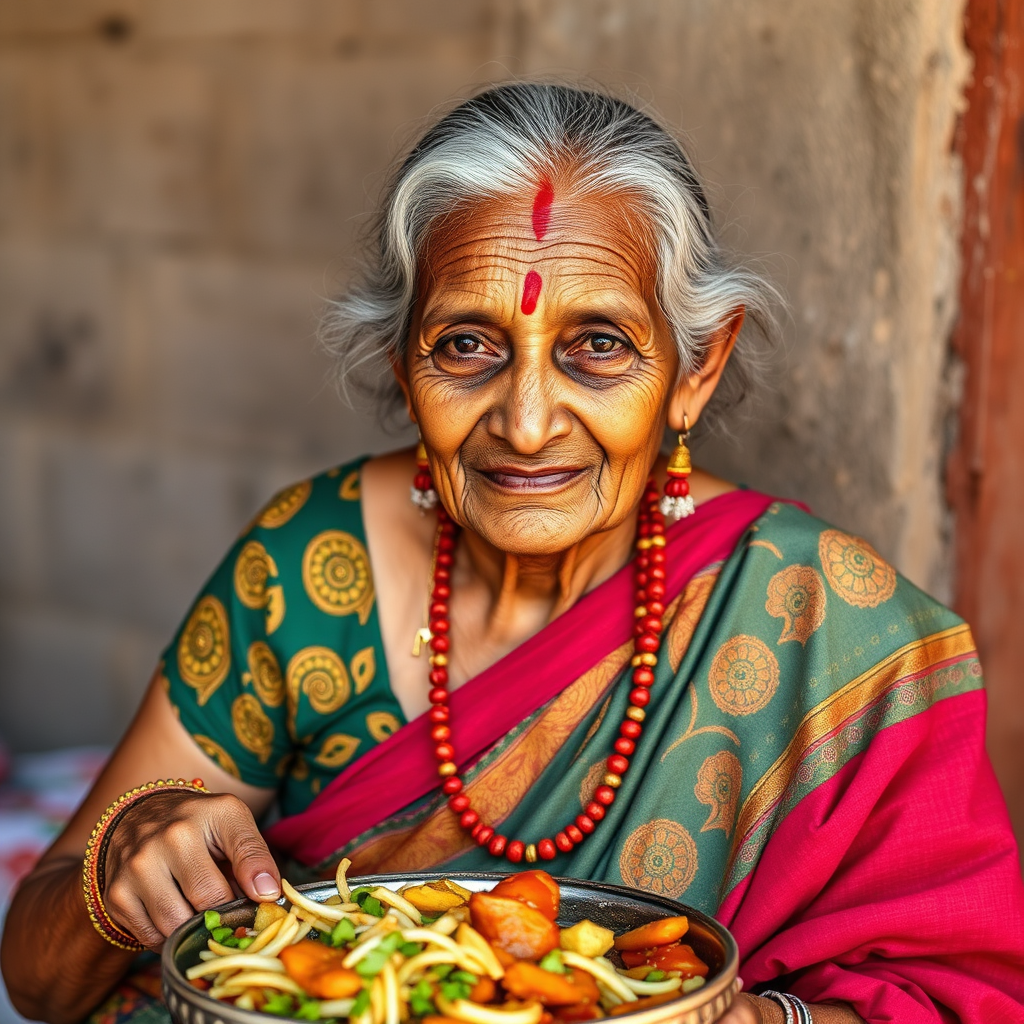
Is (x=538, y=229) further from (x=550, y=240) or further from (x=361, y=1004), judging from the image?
(x=361, y=1004)

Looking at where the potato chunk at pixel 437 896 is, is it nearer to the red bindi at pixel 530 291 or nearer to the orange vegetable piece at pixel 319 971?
the orange vegetable piece at pixel 319 971

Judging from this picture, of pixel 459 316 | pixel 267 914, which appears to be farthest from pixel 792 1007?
pixel 459 316

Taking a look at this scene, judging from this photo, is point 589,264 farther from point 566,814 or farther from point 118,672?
point 118,672

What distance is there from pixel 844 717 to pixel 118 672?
8.73 feet

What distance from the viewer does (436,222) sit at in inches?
73.4

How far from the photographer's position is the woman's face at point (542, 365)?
70.5 inches

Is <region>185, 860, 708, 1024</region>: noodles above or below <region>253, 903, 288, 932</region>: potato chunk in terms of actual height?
above

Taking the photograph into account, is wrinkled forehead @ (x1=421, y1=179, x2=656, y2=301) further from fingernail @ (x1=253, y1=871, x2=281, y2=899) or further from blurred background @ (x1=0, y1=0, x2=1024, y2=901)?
fingernail @ (x1=253, y1=871, x2=281, y2=899)

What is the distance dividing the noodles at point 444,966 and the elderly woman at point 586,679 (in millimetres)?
232

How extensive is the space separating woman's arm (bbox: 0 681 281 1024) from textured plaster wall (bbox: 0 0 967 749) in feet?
3.55

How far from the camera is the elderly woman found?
5.56 feet

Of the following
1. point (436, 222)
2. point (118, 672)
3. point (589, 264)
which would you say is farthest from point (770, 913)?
point (118, 672)

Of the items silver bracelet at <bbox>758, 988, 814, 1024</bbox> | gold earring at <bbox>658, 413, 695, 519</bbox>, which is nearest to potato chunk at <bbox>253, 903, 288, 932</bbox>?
silver bracelet at <bbox>758, 988, 814, 1024</bbox>

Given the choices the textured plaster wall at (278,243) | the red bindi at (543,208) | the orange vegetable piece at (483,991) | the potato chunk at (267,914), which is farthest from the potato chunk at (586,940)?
the textured plaster wall at (278,243)
